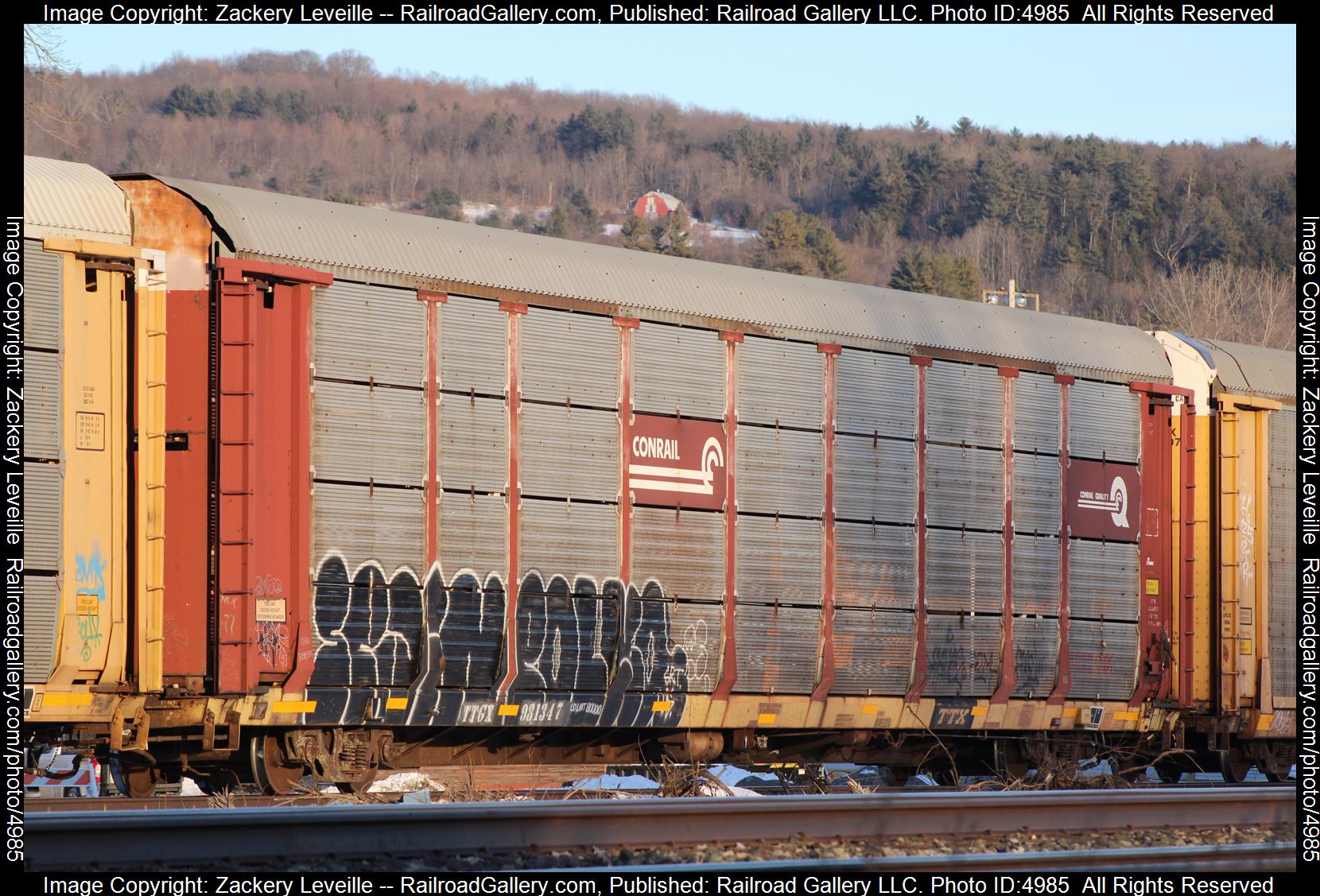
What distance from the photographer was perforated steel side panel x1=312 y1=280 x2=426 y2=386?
11.8 meters

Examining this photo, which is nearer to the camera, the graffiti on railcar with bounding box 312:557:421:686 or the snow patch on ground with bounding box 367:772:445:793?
the graffiti on railcar with bounding box 312:557:421:686

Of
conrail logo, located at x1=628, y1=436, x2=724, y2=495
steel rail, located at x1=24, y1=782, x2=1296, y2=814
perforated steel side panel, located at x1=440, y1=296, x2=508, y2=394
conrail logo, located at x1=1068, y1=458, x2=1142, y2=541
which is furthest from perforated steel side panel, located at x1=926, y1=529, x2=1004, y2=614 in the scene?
perforated steel side panel, located at x1=440, y1=296, x2=508, y2=394

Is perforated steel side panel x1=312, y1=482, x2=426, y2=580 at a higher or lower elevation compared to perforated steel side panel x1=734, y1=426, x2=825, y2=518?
lower

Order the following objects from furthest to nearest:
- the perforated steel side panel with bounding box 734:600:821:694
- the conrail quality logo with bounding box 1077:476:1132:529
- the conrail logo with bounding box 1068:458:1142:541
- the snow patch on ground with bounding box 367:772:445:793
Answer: the conrail quality logo with bounding box 1077:476:1132:529 < the conrail logo with bounding box 1068:458:1142:541 < the perforated steel side panel with bounding box 734:600:821:694 < the snow patch on ground with bounding box 367:772:445:793

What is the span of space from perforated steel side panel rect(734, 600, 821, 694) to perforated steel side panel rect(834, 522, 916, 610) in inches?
17.7

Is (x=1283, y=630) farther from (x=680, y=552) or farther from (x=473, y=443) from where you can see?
(x=473, y=443)

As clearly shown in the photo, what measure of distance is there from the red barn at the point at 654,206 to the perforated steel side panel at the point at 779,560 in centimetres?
12133

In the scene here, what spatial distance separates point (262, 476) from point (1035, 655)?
8.14 m

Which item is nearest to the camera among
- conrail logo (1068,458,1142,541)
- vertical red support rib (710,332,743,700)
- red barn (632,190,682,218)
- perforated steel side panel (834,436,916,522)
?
vertical red support rib (710,332,743,700)

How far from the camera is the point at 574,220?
394ft

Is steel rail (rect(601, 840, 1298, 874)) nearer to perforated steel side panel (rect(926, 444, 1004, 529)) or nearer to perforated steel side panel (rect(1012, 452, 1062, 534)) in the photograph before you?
perforated steel side panel (rect(926, 444, 1004, 529))

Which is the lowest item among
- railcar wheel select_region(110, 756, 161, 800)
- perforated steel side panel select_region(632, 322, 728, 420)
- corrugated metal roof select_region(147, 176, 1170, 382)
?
railcar wheel select_region(110, 756, 161, 800)

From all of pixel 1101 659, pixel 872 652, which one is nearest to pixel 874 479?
pixel 872 652

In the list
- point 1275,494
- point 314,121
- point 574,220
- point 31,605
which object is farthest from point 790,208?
point 31,605
